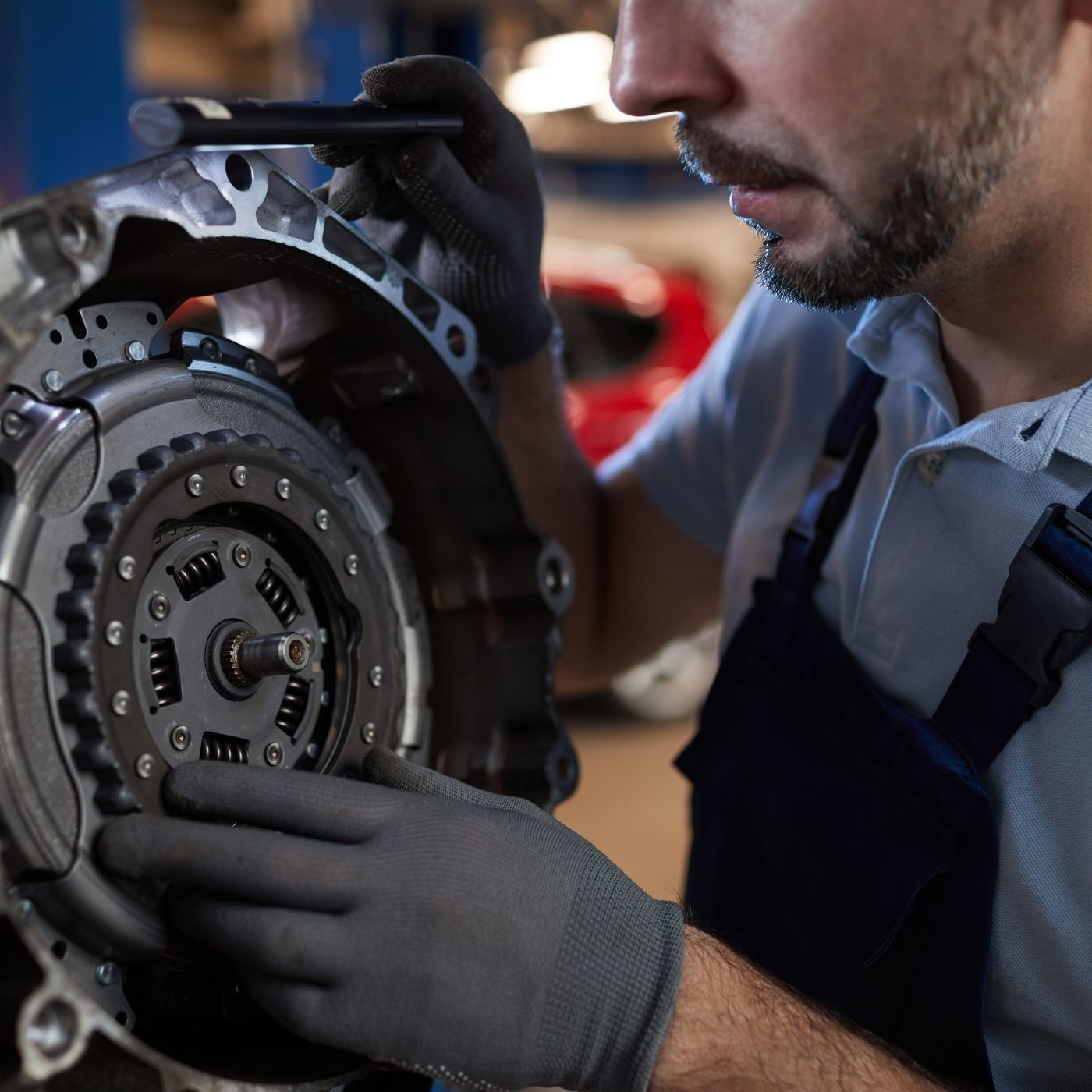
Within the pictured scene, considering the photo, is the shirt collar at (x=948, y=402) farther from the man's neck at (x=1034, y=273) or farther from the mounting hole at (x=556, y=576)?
the mounting hole at (x=556, y=576)

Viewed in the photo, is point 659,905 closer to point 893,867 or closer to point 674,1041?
point 674,1041

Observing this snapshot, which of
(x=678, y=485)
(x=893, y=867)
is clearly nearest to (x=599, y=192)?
(x=678, y=485)

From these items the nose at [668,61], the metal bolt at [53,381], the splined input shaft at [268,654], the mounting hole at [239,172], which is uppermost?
the nose at [668,61]

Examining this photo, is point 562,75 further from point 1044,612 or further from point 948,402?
point 1044,612

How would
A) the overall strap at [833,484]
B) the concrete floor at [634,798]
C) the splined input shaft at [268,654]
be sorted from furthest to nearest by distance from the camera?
the concrete floor at [634,798]
the overall strap at [833,484]
the splined input shaft at [268,654]

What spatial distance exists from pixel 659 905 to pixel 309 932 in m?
0.22

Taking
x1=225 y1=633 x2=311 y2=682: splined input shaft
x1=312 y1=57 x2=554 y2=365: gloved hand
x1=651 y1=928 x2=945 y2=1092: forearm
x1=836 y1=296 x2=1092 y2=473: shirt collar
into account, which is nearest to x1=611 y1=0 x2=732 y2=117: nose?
x1=312 y1=57 x2=554 y2=365: gloved hand

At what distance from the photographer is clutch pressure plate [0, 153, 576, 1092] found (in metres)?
0.54

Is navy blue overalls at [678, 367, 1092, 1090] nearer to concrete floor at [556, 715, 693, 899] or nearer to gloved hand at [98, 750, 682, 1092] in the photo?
gloved hand at [98, 750, 682, 1092]

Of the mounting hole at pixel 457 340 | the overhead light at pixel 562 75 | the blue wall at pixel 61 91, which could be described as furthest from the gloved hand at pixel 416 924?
the overhead light at pixel 562 75

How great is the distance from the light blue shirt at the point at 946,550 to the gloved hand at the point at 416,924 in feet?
0.95

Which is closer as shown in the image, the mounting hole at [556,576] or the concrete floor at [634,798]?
the mounting hole at [556,576]

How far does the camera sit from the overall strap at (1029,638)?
774 millimetres

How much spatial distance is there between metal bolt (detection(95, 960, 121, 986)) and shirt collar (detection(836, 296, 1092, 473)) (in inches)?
25.7
